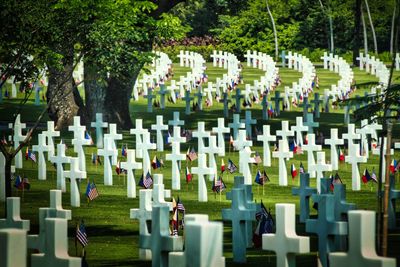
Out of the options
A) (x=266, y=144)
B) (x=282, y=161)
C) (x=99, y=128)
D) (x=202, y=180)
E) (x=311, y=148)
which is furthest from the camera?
(x=99, y=128)

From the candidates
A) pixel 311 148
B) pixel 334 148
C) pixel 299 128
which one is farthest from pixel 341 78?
pixel 311 148

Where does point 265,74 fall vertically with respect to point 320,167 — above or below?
above

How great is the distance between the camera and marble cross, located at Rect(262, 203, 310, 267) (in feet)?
52.1

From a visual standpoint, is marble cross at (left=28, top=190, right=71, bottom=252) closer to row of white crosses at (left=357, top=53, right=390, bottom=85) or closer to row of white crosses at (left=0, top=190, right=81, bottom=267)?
row of white crosses at (left=0, top=190, right=81, bottom=267)

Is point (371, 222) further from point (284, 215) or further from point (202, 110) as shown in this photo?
point (202, 110)

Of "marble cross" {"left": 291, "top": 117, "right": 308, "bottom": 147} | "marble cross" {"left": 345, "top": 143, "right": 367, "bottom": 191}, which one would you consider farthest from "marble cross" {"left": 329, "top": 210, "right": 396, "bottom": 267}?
"marble cross" {"left": 291, "top": 117, "right": 308, "bottom": 147}

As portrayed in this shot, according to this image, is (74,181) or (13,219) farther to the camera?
(74,181)

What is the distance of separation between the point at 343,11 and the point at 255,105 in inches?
1541

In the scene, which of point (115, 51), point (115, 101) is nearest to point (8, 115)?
point (115, 101)

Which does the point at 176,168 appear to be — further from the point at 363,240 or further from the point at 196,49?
the point at 196,49

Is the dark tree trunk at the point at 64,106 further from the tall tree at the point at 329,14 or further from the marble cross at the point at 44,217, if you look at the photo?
the tall tree at the point at 329,14

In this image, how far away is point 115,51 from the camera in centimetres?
3594

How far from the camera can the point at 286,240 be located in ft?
52.7

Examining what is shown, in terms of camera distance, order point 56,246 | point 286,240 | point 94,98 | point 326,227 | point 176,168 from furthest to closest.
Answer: point 94,98, point 176,168, point 326,227, point 286,240, point 56,246
